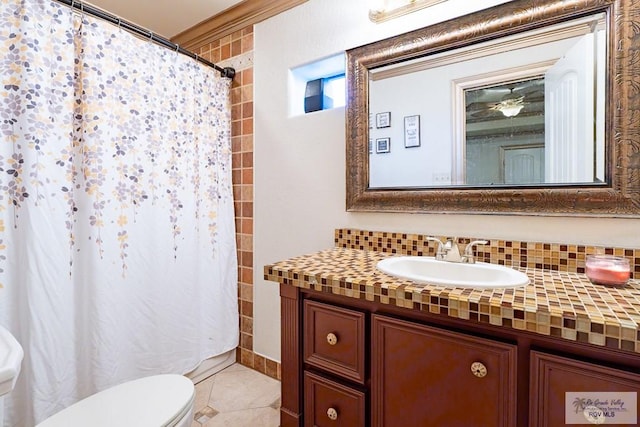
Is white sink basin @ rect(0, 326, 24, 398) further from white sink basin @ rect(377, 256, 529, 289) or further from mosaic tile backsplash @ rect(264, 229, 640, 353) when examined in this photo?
white sink basin @ rect(377, 256, 529, 289)

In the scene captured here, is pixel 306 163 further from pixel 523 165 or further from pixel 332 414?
pixel 332 414

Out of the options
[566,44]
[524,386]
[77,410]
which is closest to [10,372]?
[77,410]

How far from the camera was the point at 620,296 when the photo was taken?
886 mm

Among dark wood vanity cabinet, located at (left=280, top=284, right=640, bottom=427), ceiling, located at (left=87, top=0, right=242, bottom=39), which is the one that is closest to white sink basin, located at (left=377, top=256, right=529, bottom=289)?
dark wood vanity cabinet, located at (left=280, top=284, right=640, bottom=427)

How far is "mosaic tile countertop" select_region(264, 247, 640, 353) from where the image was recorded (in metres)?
0.72

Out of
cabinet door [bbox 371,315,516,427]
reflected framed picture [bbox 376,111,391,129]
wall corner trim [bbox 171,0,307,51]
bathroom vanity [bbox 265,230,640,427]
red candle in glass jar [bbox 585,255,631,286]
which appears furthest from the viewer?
wall corner trim [bbox 171,0,307,51]

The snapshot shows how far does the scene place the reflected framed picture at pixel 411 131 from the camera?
150 centimetres

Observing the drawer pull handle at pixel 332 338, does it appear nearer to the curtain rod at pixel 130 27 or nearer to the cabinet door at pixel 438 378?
the cabinet door at pixel 438 378

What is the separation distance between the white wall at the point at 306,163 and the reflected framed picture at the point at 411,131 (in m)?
0.33

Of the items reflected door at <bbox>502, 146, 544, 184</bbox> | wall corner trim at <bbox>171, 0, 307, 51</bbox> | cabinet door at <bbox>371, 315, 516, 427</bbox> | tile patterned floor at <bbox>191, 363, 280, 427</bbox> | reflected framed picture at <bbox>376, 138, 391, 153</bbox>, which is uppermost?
wall corner trim at <bbox>171, 0, 307, 51</bbox>

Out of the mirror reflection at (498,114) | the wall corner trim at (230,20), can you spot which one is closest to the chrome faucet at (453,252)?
the mirror reflection at (498,114)

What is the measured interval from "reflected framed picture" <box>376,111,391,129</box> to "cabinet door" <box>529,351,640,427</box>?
3.60 ft

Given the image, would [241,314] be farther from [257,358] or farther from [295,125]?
[295,125]

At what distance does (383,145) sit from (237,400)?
1569 millimetres
